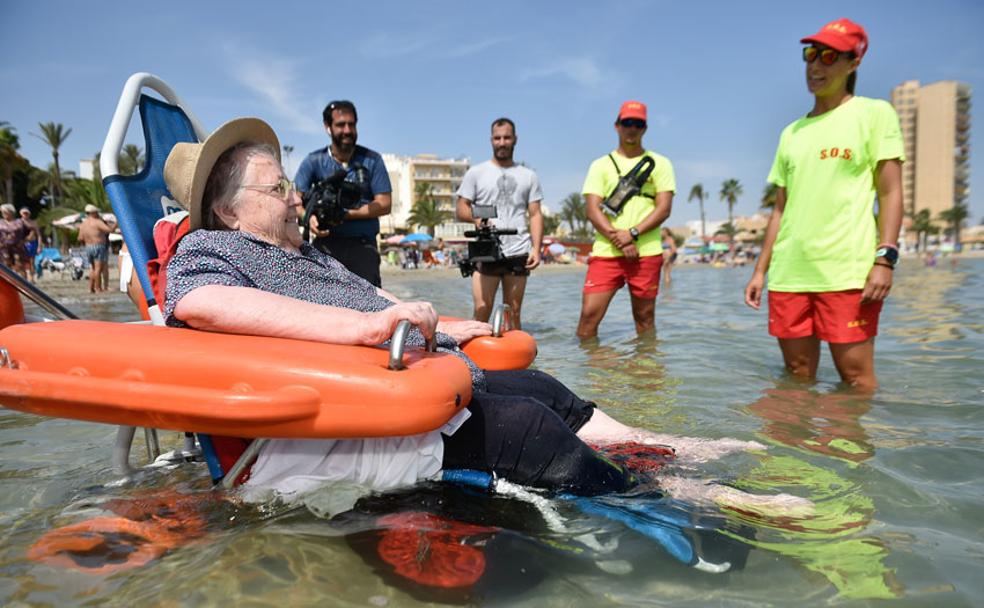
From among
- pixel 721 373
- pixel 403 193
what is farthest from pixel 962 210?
pixel 721 373

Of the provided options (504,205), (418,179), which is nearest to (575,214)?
(418,179)

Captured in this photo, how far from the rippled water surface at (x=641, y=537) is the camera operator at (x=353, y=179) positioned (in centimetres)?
204

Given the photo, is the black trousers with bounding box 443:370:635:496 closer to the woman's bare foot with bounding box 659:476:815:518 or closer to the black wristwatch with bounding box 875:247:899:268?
the woman's bare foot with bounding box 659:476:815:518

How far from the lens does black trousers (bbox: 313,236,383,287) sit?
14.8ft

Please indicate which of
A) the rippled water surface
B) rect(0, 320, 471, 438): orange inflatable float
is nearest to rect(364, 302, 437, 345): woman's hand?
rect(0, 320, 471, 438): orange inflatable float

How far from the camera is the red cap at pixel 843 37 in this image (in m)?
3.01

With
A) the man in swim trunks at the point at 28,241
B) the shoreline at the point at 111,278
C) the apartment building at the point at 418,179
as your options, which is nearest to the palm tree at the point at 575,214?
the apartment building at the point at 418,179

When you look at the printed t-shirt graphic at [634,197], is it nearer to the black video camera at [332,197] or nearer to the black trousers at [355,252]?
the black trousers at [355,252]

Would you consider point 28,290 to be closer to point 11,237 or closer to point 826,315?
point 826,315

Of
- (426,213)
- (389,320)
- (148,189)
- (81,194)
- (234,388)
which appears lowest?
(234,388)

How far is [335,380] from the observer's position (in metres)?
1.44

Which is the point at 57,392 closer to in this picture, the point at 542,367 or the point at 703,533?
the point at 703,533

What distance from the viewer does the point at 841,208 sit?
10.3ft

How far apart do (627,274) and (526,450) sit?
3534mm
